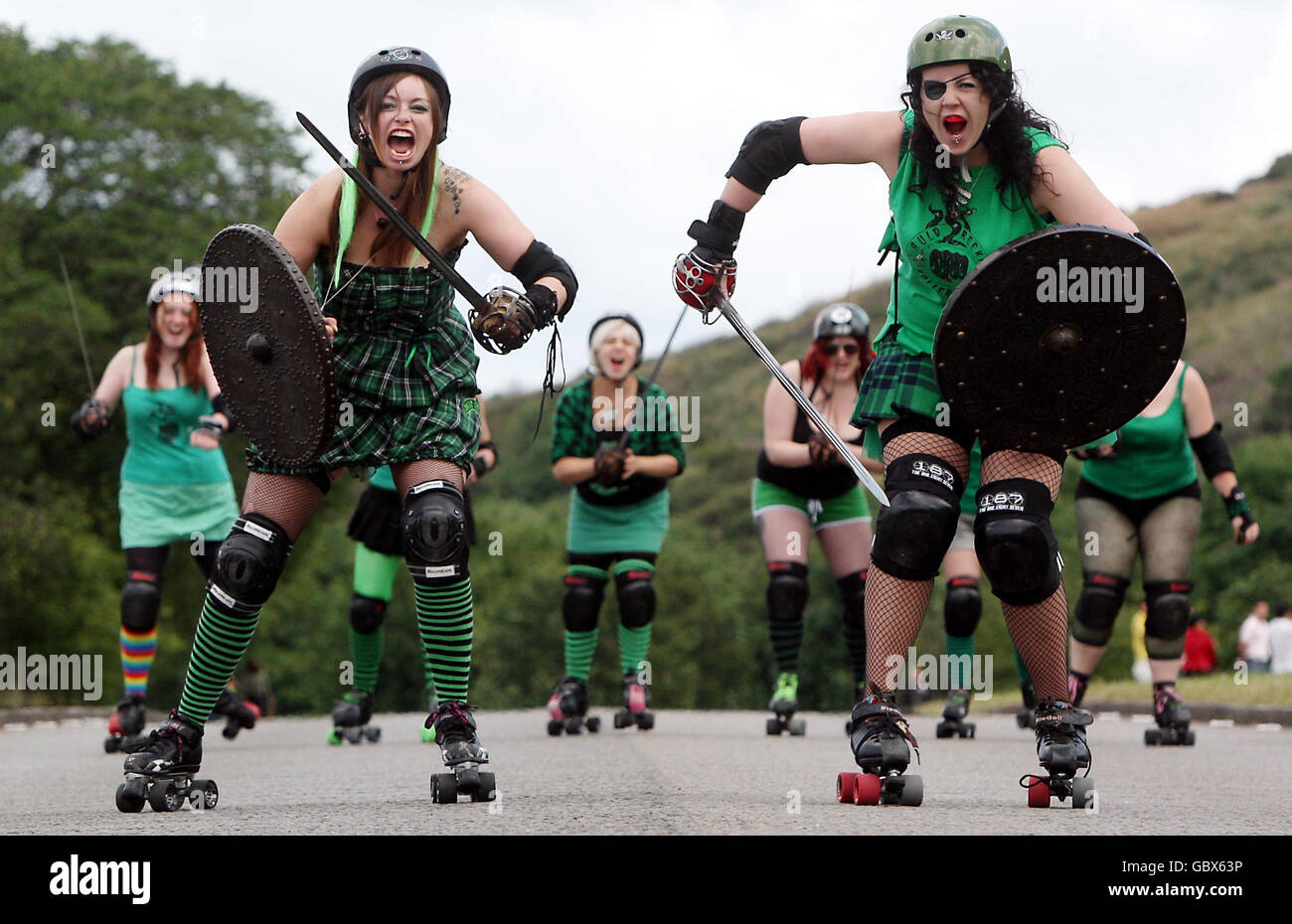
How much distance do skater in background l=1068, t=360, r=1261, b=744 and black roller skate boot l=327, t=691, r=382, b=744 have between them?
137 inches

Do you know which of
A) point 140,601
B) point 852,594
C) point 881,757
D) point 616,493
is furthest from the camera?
point 616,493

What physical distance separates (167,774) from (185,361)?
465cm

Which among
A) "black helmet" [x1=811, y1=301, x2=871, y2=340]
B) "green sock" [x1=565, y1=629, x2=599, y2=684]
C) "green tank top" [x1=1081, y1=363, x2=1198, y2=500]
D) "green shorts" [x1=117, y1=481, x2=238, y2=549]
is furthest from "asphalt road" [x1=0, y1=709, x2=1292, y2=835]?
"black helmet" [x1=811, y1=301, x2=871, y2=340]

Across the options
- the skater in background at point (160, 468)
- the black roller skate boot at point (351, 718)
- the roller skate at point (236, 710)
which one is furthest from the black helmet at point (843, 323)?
the roller skate at point (236, 710)

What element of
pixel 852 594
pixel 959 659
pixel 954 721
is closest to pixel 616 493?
pixel 852 594

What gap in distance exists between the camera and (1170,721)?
8.80m

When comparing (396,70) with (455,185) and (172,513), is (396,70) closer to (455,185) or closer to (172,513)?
(455,185)

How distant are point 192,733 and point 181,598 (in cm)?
2604

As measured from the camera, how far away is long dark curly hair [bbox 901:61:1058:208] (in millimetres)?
4789

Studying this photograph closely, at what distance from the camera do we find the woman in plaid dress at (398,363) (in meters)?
4.92

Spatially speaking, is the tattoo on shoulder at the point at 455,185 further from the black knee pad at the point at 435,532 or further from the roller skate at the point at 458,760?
the roller skate at the point at 458,760
